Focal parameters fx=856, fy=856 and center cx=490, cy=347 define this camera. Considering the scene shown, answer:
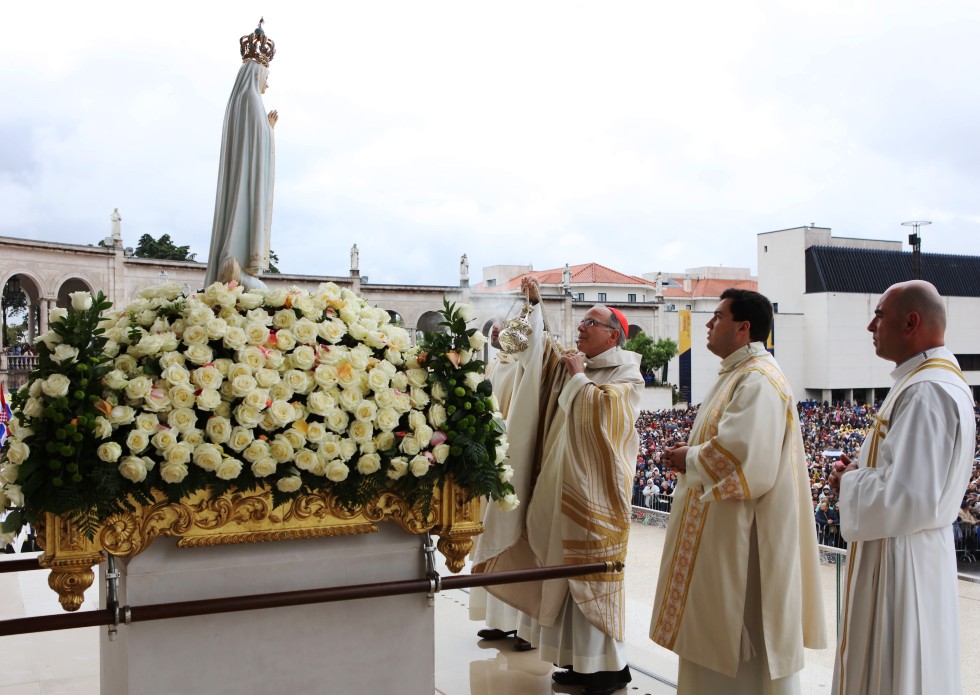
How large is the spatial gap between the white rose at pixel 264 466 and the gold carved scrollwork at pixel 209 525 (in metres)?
0.11

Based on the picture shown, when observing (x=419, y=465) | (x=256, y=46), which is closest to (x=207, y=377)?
(x=419, y=465)

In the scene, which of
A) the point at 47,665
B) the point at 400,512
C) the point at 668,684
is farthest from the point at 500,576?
the point at 47,665

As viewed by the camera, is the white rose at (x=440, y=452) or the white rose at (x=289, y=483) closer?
the white rose at (x=289, y=483)

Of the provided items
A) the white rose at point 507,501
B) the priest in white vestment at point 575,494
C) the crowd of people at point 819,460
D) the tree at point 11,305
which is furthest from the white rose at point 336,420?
the tree at point 11,305

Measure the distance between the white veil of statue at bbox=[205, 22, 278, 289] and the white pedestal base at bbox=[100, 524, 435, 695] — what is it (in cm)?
142

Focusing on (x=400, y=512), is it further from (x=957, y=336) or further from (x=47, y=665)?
(x=957, y=336)

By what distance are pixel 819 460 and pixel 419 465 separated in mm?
20561

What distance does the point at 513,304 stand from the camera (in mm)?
4699

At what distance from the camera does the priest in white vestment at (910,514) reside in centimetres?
272

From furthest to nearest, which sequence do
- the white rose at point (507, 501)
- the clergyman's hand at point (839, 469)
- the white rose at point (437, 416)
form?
the clergyman's hand at point (839, 469) → the white rose at point (507, 501) → the white rose at point (437, 416)

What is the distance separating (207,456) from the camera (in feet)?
7.11

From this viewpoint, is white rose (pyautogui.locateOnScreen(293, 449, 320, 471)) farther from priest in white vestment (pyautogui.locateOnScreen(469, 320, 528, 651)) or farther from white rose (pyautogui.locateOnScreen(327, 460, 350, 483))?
priest in white vestment (pyautogui.locateOnScreen(469, 320, 528, 651))

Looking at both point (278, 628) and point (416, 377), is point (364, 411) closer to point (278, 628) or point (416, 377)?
point (416, 377)

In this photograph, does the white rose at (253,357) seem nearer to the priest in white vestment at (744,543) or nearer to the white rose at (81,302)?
the white rose at (81,302)
